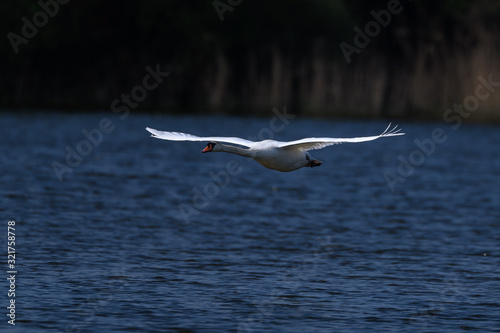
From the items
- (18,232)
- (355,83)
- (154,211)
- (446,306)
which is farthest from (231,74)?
(446,306)

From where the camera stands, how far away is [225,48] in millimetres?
57969

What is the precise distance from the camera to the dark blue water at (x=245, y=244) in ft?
41.8

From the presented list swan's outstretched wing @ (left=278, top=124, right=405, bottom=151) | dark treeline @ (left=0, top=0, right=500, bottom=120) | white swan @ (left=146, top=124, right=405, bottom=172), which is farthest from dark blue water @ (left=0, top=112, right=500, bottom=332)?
dark treeline @ (left=0, top=0, right=500, bottom=120)

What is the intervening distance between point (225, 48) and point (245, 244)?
40939 millimetres

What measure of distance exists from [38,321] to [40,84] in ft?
151

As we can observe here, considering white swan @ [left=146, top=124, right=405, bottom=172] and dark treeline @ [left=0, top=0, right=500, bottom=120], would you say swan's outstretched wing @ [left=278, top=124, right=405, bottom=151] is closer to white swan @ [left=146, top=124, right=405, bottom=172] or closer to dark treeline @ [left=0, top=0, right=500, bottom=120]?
white swan @ [left=146, top=124, right=405, bottom=172]

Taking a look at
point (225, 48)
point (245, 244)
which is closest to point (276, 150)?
point (245, 244)

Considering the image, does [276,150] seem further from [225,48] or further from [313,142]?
[225,48]

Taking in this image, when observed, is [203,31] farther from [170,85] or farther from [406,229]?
[406,229]

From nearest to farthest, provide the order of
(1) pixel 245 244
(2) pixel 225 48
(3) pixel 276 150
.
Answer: (3) pixel 276 150 < (1) pixel 245 244 < (2) pixel 225 48

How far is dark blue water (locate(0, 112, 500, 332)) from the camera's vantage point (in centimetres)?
1273

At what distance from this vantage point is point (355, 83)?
49344 mm

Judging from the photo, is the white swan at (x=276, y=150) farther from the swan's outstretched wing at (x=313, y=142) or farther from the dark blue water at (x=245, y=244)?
the dark blue water at (x=245, y=244)

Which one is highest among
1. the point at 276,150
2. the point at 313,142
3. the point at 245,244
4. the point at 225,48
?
the point at 225,48
